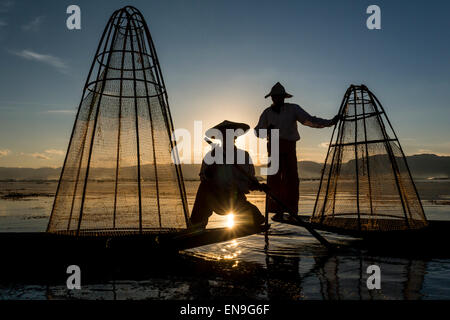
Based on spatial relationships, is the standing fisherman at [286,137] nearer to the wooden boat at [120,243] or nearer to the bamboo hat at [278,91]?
the bamboo hat at [278,91]

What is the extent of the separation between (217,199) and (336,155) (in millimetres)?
2723

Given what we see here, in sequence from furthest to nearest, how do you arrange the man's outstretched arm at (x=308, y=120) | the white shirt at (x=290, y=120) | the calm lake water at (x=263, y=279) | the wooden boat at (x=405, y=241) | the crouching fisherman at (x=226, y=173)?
the white shirt at (x=290, y=120) → the man's outstretched arm at (x=308, y=120) → the crouching fisherman at (x=226, y=173) → the wooden boat at (x=405, y=241) → the calm lake water at (x=263, y=279)

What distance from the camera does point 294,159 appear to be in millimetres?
7219

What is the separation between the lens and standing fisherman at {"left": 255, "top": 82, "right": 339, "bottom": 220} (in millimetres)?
7102

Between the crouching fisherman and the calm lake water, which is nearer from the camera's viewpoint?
the calm lake water

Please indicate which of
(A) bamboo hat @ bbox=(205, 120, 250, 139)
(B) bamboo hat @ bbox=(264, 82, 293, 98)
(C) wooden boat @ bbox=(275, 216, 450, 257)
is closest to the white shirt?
(B) bamboo hat @ bbox=(264, 82, 293, 98)

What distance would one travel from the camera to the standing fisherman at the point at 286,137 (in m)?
7.10

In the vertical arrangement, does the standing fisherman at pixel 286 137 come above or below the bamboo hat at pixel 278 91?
below

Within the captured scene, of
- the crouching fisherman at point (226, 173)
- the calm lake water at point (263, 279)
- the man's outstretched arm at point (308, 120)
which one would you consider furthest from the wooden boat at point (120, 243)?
the man's outstretched arm at point (308, 120)

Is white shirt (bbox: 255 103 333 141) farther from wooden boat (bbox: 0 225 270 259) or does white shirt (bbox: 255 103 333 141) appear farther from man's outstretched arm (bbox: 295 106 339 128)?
wooden boat (bbox: 0 225 270 259)

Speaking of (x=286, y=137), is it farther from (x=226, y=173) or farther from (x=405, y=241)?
(x=405, y=241)

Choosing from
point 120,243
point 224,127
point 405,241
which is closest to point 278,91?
point 224,127

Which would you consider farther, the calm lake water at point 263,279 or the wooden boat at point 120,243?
the wooden boat at point 120,243

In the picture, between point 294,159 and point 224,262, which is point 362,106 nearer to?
point 294,159
